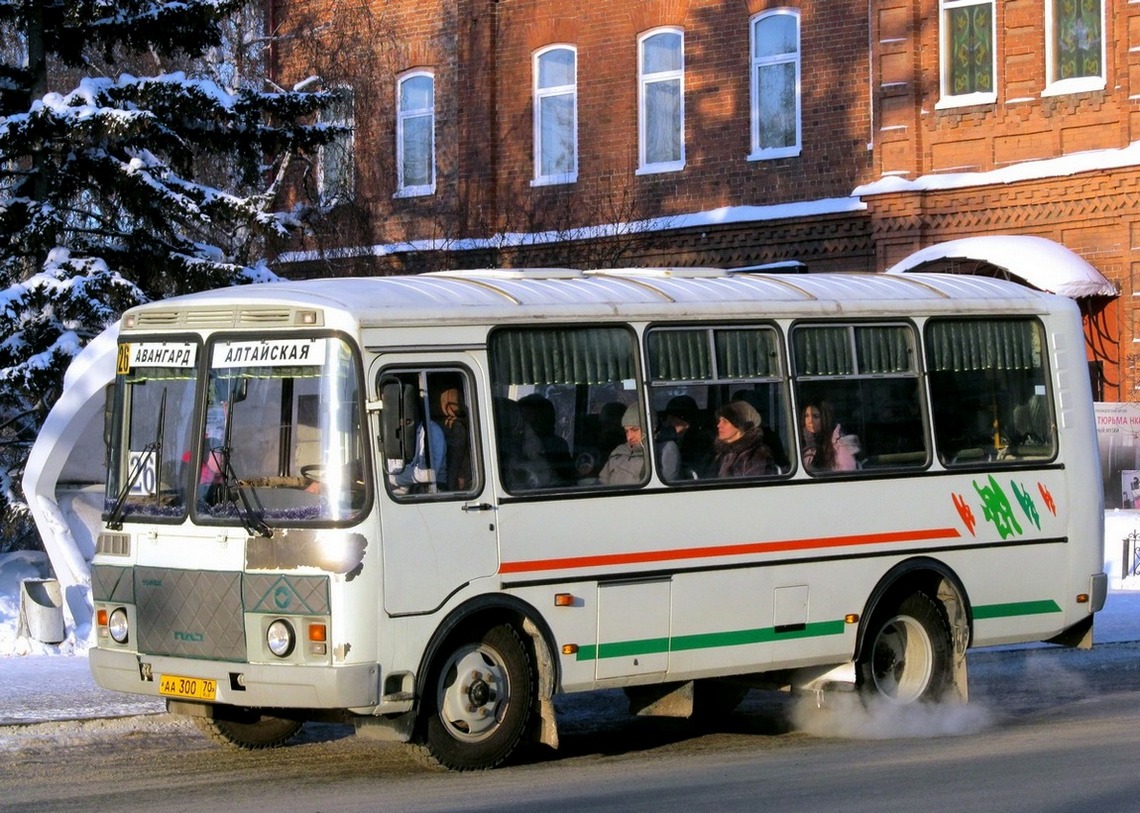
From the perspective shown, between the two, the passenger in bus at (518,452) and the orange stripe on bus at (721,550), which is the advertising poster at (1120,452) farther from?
the passenger in bus at (518,452)

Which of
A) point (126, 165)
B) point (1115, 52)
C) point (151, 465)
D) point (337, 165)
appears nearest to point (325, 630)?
point (151, 465)

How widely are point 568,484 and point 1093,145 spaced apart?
16488 mm

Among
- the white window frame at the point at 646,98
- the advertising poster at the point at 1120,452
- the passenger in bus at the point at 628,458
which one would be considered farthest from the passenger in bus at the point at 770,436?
the white window frame at the point at 646,98

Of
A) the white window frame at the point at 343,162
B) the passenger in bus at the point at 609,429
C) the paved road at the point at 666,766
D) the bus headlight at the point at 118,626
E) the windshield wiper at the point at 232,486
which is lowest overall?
the paved road at the point at 666,766

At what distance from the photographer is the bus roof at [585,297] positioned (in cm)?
1043

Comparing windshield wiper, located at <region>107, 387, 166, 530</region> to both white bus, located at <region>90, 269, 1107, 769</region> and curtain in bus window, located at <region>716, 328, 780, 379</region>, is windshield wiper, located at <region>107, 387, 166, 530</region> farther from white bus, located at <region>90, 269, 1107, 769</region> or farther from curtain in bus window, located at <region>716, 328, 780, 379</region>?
curtain in bus window, located at <region>716, 328, 780, 379</region>

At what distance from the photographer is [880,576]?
482 inches

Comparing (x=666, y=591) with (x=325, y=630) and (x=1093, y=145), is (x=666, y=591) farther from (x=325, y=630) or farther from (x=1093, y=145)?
(x=1093, y=145)

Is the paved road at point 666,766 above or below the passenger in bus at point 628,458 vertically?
below

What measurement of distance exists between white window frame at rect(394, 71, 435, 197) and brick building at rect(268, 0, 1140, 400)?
54mm

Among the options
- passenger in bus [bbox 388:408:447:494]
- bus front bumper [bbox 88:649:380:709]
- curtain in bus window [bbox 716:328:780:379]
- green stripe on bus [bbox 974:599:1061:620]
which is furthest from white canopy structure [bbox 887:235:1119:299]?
bus front bumper [bbox 88:649:380:709]

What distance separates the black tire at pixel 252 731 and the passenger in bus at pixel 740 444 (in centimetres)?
292

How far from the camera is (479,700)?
34.4 feet

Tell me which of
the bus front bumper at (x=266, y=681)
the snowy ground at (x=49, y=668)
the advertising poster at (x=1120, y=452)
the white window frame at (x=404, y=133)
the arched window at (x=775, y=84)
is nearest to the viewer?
the bus front bumper at (x=266, y=681)
